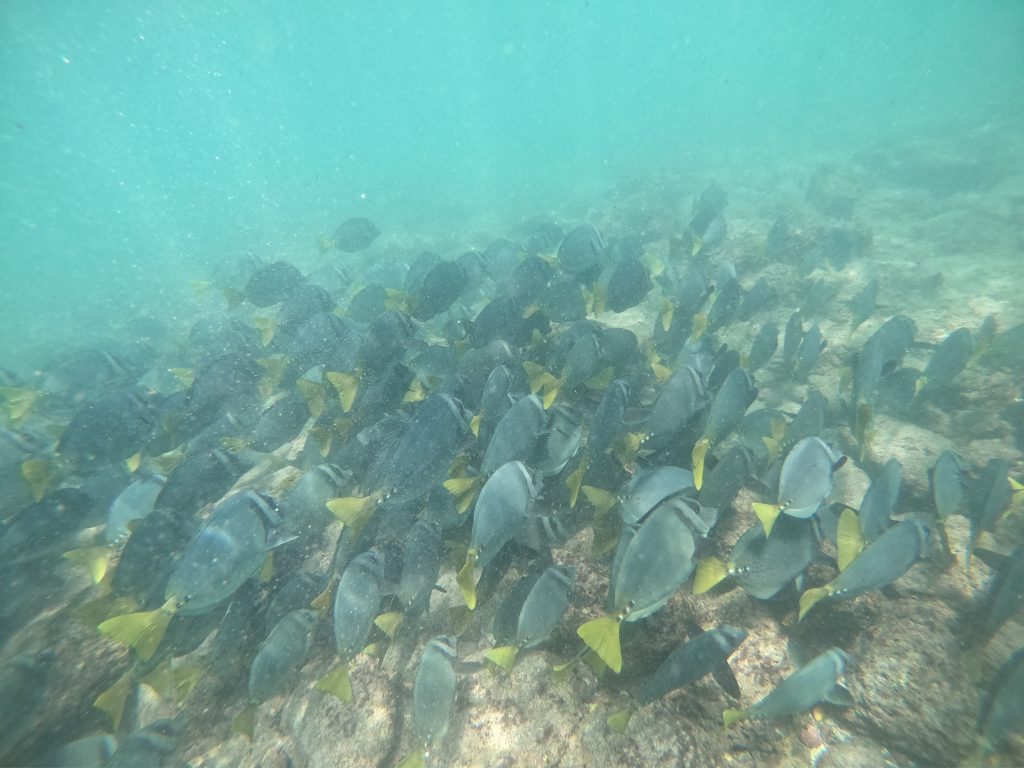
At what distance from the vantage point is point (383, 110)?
121 m

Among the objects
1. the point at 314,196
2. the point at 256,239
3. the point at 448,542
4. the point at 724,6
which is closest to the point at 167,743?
the point at 448,542

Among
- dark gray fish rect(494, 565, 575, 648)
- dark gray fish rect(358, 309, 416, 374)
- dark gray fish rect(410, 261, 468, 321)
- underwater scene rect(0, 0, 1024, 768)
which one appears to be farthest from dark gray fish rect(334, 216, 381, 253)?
dark gray fish rect(494, 565, 575, 648)

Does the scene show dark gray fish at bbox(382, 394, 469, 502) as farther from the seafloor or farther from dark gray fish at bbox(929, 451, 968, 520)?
dark gray fish at bbox(929, 451, 968, 520)

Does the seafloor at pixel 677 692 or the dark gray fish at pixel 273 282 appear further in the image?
the dark gray fish at pixel 273 282

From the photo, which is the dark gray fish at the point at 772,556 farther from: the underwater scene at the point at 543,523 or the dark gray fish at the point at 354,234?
the dark gray fish at the point at 354,234

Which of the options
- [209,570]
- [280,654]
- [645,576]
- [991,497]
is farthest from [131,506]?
[991,497]

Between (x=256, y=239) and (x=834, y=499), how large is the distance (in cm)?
2977

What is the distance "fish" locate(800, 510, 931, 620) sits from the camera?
2330 mm

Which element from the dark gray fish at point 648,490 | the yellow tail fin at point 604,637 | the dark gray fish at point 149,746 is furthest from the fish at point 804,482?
the dark gray fish at point 149,746

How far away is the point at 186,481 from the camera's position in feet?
11.8

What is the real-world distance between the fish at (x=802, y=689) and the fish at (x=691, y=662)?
24 cm

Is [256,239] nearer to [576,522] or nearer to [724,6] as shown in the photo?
[576,522]

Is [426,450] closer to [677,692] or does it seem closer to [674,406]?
[674,406]

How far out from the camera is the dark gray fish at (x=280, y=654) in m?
2.68
